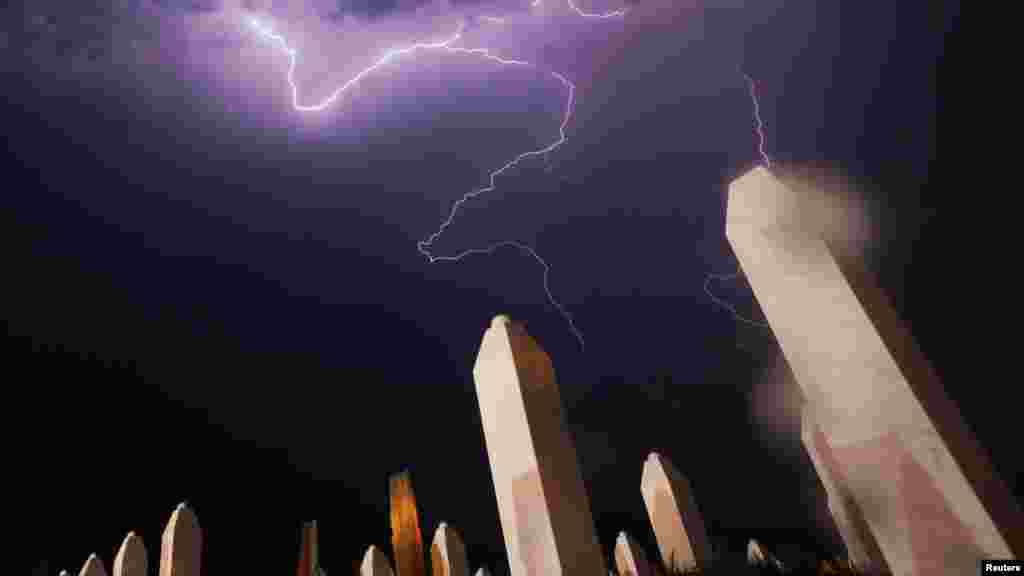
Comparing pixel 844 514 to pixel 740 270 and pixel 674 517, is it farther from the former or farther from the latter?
pixel 740 270

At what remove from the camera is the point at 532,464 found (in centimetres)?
284

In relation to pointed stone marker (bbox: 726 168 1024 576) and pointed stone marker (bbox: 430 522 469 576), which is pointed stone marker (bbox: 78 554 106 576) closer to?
pointed stone marker (bbox: 430 522 469 576)

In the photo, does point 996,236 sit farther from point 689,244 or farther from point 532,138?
point 532,138

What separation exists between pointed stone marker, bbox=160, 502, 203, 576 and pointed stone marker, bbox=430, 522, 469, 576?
3012 millimetres

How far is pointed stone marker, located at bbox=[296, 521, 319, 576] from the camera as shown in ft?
36.2

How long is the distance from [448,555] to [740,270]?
37.2 feet

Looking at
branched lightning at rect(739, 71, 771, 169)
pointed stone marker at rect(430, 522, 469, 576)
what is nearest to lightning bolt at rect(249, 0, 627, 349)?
branched lightning at rect(739, 71, 771, 169)

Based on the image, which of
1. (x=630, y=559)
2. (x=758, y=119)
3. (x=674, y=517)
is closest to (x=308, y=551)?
(x=630, y=559)

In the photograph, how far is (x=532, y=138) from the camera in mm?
12727

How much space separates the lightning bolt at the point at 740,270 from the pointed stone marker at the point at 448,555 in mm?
10290

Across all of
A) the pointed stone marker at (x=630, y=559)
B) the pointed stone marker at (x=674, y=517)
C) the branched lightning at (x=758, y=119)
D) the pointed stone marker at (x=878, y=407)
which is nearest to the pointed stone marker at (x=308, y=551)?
the pointed stone marker at (x=630, y=559)

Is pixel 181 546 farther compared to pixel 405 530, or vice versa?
pixel 405 530

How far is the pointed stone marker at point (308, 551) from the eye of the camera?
1104 cm

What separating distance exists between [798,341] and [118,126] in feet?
41.2
